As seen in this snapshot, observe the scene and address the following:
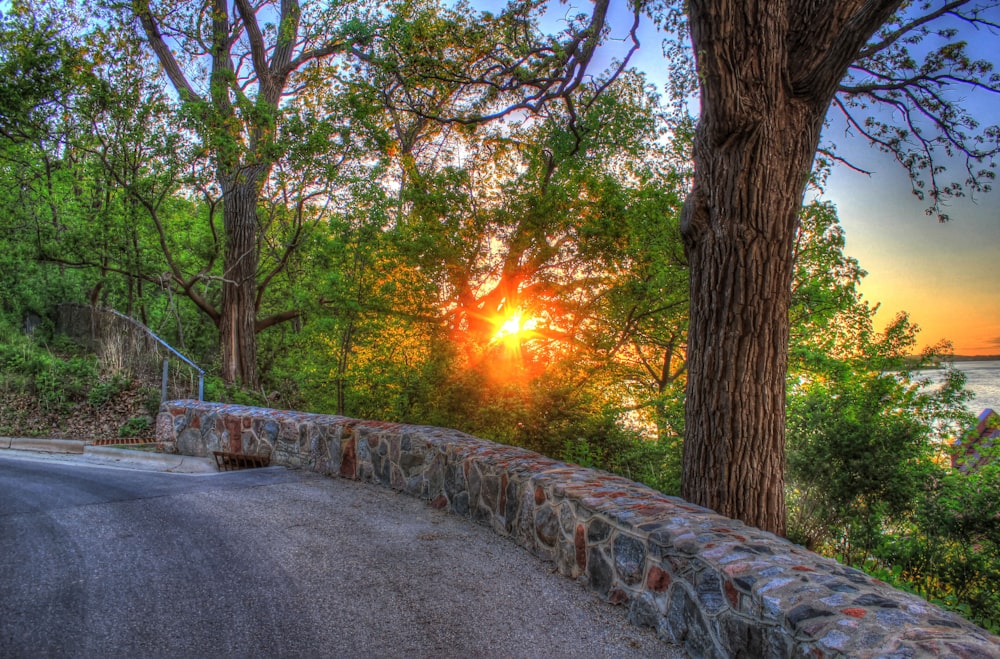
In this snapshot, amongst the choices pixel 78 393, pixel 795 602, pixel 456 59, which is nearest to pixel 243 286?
pixel 78 393

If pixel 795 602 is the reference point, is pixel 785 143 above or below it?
above

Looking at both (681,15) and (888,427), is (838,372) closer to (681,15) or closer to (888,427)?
(888,427)

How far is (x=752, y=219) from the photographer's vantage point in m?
4.88

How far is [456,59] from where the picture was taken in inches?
320

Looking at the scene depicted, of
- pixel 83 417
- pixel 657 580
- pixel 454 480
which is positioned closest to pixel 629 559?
pixel 657 580

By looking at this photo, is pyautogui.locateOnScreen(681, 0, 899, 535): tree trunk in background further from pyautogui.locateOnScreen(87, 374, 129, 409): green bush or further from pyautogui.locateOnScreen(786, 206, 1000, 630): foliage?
pyautogui.locateOnScreen(87, 374, 129, 409): green bush

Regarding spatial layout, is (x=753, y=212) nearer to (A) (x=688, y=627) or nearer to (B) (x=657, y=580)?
(B) (x=657, y=580)

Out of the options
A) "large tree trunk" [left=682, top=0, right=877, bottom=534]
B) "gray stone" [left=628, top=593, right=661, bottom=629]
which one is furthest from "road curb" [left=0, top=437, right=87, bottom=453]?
"large tree trunk" [left=682, top=0, right=877, bottom=534]

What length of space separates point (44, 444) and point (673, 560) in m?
10.1

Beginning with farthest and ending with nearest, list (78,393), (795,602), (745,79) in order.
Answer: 1. (78,393)
2. (745,79)
3. (795,602)

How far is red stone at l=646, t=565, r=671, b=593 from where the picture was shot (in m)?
3.34

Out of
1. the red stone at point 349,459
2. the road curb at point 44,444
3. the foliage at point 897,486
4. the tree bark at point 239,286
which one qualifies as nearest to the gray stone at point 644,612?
the foliage at point 897,486

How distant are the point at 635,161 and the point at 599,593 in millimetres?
11096

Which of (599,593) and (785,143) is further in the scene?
(785,143)
